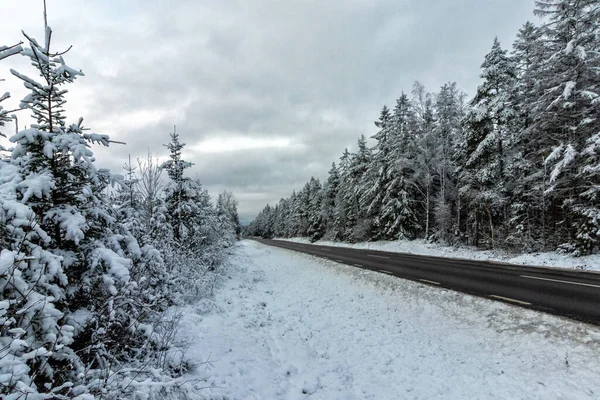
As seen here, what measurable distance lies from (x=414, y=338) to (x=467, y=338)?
1109 millimetres

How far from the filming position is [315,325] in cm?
776

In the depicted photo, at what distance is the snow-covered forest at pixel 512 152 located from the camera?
47.9 feet

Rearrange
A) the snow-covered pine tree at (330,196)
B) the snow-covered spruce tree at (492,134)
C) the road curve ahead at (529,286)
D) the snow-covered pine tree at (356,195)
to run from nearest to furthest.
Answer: the road curve ahead at (529,286) → the snow-covered spruce tree at (492,134) → the snow-covered pine tree at (356,195) → the snow-covered pine tree at (330,196)

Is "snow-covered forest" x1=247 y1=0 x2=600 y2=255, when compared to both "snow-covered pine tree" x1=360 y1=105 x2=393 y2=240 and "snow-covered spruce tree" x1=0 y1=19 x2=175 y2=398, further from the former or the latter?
"snow-covered spruce tree" x1=0 y1=19 x2=175 y2=398

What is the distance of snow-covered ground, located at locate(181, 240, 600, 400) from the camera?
4.50 m

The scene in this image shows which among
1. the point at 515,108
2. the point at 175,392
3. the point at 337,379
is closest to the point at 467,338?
the point at 337,379

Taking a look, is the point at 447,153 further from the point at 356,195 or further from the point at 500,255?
the point at 356,195

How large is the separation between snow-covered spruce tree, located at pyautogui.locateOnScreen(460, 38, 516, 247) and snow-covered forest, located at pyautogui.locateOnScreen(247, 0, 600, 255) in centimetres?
7

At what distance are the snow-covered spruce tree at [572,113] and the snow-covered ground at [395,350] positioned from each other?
437 inches

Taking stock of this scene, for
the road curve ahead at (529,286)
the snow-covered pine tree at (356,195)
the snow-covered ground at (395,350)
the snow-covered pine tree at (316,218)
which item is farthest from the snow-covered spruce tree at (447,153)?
the snow-covered pine tree at (316,218)

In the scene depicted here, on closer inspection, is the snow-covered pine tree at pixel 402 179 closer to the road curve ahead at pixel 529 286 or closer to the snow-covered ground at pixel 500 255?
the snow-covered ground at pixel 500 255

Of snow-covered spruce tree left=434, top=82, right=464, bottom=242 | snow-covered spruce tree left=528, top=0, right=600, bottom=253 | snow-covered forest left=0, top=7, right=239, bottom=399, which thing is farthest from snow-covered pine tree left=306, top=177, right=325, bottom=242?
snow-covered forest left=0, top=7, right=239, bottom=399

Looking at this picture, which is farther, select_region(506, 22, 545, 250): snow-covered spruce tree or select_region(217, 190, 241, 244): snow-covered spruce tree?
select_region(217, 190, 241, 244): snow-covered spruce tree

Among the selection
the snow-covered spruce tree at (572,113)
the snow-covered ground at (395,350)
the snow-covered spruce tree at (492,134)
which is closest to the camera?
the snow-covered ground at (395,350)
